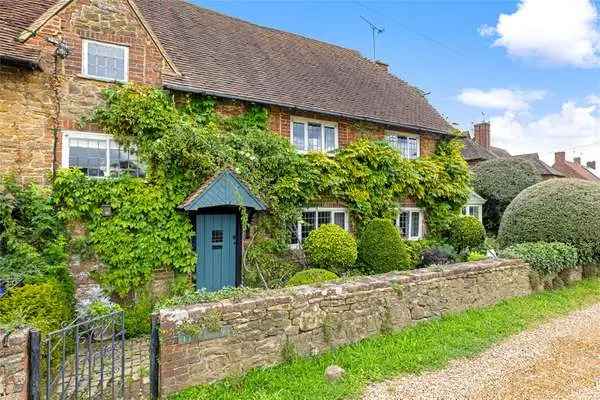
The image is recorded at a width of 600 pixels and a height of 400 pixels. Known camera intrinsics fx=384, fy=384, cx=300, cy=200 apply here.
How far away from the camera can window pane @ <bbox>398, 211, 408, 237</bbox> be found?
51.2 feet

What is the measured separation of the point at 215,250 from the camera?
10469 millimetres

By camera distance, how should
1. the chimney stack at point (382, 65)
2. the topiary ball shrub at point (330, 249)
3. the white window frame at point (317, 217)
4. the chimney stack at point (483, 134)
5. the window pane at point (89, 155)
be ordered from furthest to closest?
the chimney stack at point (483, 134) < the chimney stack at point (382, 65) < the white window frame at point (317, 217) < the topiary ball shrub at point (330, 249) < the window pane at point (89, 155)

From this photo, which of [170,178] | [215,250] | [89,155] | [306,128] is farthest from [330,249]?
[89,155]

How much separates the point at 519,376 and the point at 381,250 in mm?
6608

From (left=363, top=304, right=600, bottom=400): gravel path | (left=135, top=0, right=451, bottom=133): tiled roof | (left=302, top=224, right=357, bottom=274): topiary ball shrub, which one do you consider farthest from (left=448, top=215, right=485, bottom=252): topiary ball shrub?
(left=363, top=304, right=600, bottom=400): gravel path

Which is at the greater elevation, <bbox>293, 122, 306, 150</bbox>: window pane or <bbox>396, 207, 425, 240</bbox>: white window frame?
<bbox>293, 122, 306, 150</bbox>: window pane

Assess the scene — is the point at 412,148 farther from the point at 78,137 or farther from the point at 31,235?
Result: the point at 31,235

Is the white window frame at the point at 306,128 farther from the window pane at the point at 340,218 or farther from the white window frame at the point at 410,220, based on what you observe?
the white window frame at the point at 410,220

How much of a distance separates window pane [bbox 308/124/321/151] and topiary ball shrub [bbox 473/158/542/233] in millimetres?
16414

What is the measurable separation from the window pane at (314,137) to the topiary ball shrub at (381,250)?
10.7ft

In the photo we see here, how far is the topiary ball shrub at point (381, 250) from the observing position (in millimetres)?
12455

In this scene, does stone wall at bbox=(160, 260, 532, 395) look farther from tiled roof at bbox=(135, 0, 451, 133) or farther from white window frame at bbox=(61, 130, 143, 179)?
tiled roof at bbox=(135, 0, 451, 133)

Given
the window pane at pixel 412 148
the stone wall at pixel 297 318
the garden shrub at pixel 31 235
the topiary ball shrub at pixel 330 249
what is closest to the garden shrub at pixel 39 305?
the garden shrub at pixel 31 235

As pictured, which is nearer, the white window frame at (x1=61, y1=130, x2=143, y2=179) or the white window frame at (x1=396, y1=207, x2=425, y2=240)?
the white window frame at (x1=61, y1=130, x2=143, y2=179)
